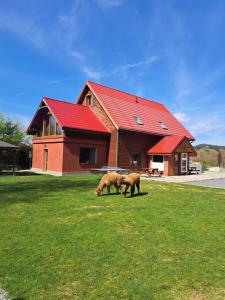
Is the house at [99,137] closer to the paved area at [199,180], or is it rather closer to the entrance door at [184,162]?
the entrance door at [184,162]

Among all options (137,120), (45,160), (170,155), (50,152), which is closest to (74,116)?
(50,152)

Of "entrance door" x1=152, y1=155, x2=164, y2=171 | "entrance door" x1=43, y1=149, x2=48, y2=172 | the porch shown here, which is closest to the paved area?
the porch

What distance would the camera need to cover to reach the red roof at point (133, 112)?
2764cm

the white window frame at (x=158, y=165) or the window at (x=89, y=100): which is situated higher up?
the window at (x=89, y=100)

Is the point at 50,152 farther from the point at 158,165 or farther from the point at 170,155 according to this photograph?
the point at 170,155

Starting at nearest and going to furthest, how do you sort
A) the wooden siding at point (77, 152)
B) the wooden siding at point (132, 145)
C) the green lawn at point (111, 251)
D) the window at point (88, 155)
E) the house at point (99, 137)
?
the green lawn at point (111, 251) < the wooden siding at point (77, 152) < the house at point (99, 137) < the window at point (88, 155) < the wooden siding at point (132, 145)

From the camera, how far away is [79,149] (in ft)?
81.7

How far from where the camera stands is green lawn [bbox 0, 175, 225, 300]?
4543mm

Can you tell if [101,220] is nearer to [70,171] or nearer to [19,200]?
[19,200]

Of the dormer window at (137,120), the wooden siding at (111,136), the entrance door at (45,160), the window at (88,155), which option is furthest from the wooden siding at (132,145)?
the entrance door at (45,160)

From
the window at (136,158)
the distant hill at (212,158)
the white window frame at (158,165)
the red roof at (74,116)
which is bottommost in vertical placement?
the white window frame at (158,165)

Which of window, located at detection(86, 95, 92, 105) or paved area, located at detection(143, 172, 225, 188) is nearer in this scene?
paved area, located at detection(143, 172, 225, 188)

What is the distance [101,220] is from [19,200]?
176 inches

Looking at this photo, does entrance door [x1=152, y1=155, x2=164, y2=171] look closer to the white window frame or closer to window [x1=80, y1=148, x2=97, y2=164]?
the white window frame
